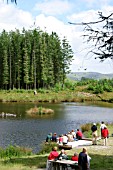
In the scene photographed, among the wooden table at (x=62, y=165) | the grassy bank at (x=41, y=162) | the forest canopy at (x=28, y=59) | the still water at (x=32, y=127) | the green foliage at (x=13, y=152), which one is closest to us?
the wooden table at (x=62, y=165)

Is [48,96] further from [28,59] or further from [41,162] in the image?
[41,162]

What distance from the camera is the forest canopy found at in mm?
90062

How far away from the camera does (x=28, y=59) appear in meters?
89.8

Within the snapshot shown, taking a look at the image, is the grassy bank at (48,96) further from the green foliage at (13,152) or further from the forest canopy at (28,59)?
the green foliage at (13,152)

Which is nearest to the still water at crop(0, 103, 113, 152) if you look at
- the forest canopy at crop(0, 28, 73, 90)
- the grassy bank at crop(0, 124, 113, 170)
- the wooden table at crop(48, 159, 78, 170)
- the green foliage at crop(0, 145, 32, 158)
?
the green foliage at crop(0, 145, 32, 158)

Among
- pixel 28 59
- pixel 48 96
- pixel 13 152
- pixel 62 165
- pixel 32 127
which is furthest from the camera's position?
pixel 28 59

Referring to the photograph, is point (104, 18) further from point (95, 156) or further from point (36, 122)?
point (36, 122)

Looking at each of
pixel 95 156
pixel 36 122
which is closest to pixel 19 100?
pixel 36 122

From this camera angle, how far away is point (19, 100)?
75562 mm

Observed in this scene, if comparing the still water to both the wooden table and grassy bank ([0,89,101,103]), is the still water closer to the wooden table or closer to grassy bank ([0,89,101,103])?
the wooden table

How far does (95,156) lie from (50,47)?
7479cm

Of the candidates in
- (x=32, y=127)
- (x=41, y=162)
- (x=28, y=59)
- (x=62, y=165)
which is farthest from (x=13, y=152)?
(x=28, y=59)

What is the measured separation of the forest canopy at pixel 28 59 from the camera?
295ft

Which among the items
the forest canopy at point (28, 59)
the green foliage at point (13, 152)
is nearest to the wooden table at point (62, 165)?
the green foliage at point (13, 152)
